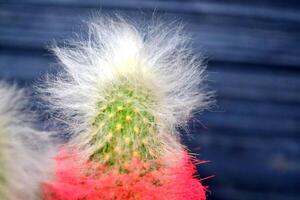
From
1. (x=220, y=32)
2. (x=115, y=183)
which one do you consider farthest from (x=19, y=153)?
(x=220, y=32)

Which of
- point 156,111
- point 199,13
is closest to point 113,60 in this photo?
point 156,111

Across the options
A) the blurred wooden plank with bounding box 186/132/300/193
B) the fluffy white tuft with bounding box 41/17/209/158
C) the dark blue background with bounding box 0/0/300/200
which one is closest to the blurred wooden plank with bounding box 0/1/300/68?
the dark blue background with bounding box 0/0/300/200

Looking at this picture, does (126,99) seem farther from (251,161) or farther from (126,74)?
(251,161)

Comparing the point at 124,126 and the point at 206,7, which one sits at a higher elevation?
the point at 206,7

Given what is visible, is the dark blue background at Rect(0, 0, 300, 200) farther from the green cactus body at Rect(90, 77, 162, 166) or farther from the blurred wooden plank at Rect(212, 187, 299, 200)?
the green cactus body at Rect(90, 77, 162, 166)

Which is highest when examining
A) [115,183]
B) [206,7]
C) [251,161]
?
[206,7]

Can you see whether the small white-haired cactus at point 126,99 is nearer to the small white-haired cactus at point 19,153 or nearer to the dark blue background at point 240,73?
the small white-haired cactus at point 19,153

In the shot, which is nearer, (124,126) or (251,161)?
(124,126)

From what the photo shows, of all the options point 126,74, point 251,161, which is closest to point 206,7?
point 251,161
